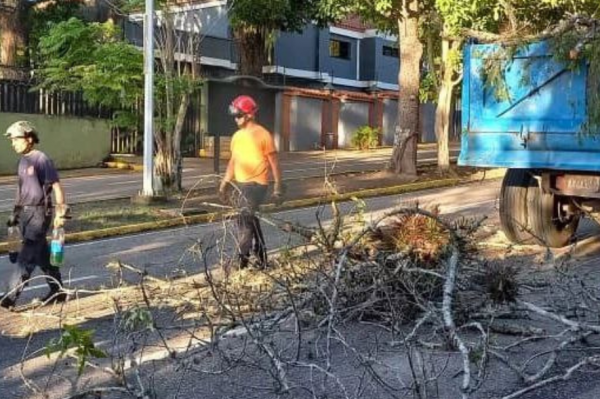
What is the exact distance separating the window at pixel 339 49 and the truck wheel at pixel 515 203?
29009mm

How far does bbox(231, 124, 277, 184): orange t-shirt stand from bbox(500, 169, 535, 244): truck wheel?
3.11 m

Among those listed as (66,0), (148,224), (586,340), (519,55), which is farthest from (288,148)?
(586,340)

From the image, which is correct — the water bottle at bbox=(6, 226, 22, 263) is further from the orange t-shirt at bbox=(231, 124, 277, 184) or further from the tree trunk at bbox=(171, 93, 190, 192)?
the tree trunk at bbox=(171, 93, 190, 192)

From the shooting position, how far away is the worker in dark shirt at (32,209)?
23.5 ft

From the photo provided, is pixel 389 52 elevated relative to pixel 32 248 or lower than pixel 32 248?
elevated

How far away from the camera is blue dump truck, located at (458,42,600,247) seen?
881cm

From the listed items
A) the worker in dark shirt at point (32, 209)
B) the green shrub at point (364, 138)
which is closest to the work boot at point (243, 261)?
the worker in dark shirt at point (32, 209)

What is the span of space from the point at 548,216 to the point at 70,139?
16.5m

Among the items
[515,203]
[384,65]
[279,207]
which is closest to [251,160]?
[515,203]

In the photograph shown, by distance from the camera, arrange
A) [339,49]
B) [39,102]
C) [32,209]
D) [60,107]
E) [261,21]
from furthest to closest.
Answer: [339,49], [60,107], [39,102], [261,21], [32,209]

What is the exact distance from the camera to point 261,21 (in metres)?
21.5

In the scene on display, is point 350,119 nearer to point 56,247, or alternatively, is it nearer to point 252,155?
point 252,155

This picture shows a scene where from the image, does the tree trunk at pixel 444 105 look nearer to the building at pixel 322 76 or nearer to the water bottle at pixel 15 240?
the building at pixel 322 76

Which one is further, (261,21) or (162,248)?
(261,21)
